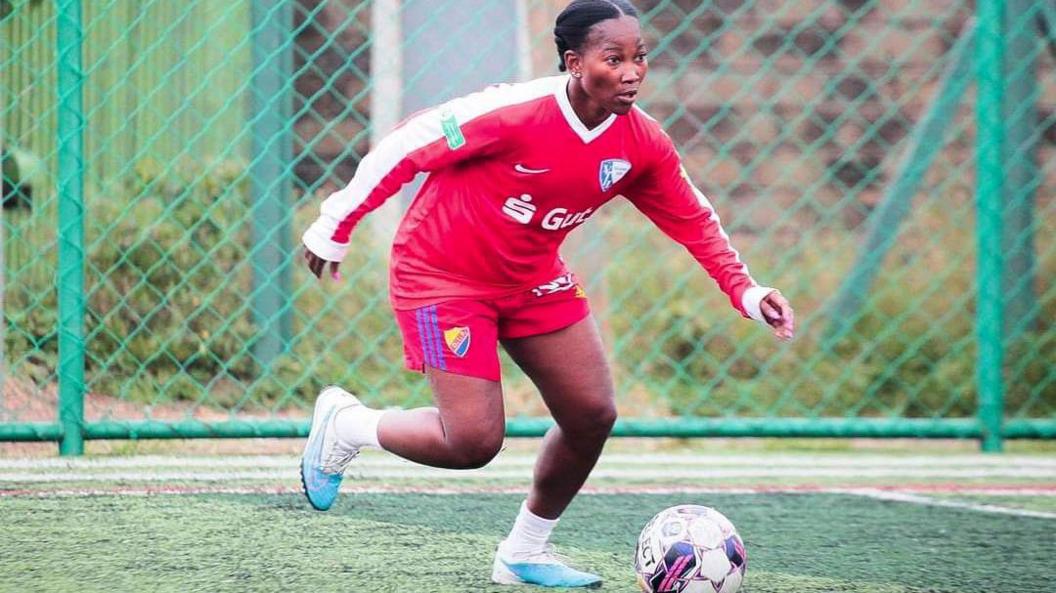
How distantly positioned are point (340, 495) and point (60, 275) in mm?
1281

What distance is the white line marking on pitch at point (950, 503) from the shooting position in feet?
14.1

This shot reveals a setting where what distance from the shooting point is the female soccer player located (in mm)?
3137

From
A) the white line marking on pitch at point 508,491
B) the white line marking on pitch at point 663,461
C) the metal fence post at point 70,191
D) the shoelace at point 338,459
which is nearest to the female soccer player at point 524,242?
the shoelace at point 338,459

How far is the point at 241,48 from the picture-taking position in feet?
18.4

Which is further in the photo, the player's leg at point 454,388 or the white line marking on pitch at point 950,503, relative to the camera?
the white line marking on pitch at point 950,503

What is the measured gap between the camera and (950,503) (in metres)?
4.46

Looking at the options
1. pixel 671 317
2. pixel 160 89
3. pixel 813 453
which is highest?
pixel 160 89

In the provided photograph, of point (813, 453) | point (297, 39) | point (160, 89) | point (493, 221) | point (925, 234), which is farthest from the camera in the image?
point (925, 234)

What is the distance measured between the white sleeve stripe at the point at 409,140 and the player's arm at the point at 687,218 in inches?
12.7

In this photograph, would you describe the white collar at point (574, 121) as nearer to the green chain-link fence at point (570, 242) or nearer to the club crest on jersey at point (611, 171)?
the club crest on jersey at point (611, 171)

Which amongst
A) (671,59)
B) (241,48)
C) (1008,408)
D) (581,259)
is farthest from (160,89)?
(1008,408)

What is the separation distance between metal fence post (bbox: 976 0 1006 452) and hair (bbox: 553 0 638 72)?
266cm

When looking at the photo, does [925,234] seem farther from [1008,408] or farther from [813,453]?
[813,453]

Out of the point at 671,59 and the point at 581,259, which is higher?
the point at 671,59
